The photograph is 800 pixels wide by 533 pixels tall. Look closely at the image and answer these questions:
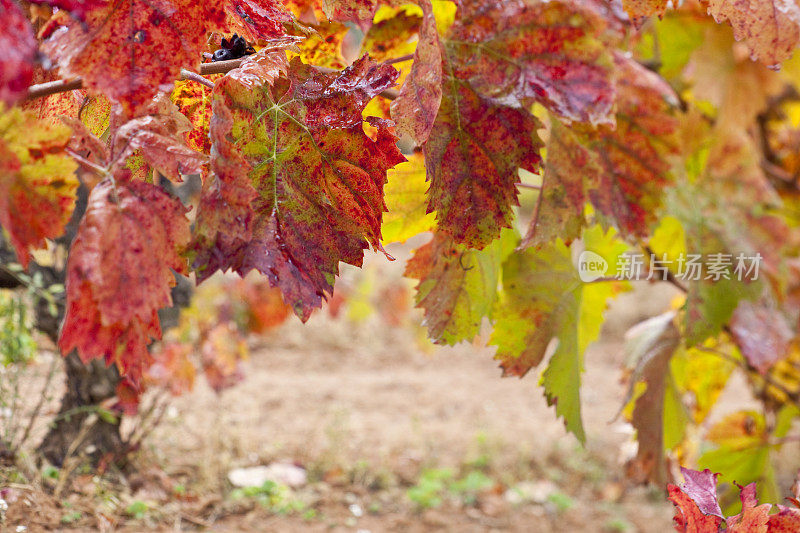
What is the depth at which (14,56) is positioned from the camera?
366 mm

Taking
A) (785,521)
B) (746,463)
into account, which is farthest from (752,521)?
(746,463)

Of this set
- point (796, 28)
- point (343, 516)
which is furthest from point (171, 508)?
point (796, 28)

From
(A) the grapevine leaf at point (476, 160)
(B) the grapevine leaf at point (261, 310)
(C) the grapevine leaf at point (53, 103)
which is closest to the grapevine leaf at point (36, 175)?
(C) the grapevine leaf at point (53, 103)

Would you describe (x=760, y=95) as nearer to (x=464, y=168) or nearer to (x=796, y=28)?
(x=796, y=28)

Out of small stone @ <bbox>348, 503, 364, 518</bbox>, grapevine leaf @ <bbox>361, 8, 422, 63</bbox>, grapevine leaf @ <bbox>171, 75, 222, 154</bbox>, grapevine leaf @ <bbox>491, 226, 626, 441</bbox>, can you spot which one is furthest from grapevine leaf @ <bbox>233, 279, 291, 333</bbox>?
grapevine leaf @ <bbox>171, 75, 222, 154</bbox>

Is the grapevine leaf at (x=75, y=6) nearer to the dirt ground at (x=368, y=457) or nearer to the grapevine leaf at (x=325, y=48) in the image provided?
the grapevine leaf at (x=325, y=48)

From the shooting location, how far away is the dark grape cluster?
2.01 feet

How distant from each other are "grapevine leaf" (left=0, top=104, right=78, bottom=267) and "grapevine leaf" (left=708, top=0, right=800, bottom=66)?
1.79 ft

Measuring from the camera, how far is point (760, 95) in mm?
1714

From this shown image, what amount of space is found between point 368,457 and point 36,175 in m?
1.67

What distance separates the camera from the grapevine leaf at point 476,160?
0.61 metres

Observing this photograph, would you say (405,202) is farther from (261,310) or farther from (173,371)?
(261,310)

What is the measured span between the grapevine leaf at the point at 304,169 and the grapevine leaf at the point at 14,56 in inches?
5.1

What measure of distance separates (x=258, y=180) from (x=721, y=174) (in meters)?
1.32
